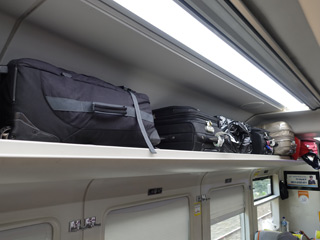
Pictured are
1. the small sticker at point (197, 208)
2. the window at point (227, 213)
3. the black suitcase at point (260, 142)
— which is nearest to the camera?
the small sticker at point (197, 208)

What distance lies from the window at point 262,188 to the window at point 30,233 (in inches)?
140

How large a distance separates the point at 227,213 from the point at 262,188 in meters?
1.89

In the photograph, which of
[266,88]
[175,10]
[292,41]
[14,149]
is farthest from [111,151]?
[266,88]

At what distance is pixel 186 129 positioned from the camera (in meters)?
1.45

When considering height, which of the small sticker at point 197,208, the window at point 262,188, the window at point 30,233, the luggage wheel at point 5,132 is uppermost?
the luggage wheel at point 5,132

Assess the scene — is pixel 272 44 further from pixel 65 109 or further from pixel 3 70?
pixel 3 70

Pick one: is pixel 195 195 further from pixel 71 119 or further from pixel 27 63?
pixel 27 63

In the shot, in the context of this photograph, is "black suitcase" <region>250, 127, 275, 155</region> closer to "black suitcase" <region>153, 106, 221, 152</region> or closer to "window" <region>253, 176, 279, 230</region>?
"black suitcase" <region>153, 106, 221, 152</region>

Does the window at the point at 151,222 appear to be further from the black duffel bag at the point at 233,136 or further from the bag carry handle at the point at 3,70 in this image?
the bag carry handle at the point at 3,70

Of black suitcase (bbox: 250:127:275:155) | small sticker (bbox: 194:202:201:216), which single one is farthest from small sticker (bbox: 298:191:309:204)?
small sticker (bbox: 194:202:201:216)

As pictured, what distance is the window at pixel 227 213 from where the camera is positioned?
2643 millimetres

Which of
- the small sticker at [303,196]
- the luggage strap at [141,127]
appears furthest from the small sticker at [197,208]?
the small sticker at [303,196]

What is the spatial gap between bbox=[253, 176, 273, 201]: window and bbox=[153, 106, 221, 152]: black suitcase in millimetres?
2946

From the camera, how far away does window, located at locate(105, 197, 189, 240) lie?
60.4 inches
